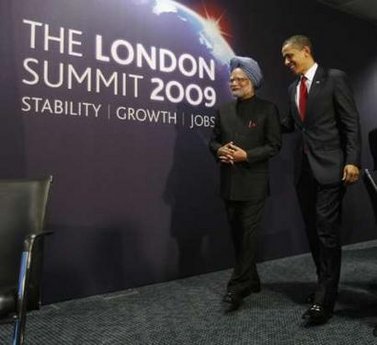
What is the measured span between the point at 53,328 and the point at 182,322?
0.71m

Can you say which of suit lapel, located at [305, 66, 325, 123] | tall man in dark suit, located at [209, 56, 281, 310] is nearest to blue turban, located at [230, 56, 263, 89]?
tall man in dark suit, located at [209, 56, 281, 310]

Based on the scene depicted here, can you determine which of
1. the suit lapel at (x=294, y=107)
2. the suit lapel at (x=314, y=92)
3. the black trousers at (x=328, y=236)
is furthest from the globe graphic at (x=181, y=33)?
the black trousers at (x=328, y=236)

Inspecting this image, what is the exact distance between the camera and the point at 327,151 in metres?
2.38

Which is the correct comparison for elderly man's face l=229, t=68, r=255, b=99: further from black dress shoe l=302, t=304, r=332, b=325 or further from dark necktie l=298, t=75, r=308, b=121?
black dress shoe l=302, t=304, r=332, b=325

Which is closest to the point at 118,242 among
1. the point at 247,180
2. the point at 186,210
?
the point at 186,210

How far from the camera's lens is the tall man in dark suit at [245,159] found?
8.60ft

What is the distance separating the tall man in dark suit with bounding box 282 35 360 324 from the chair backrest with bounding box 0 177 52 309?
4.73 feet

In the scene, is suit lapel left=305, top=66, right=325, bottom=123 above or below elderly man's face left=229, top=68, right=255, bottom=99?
below

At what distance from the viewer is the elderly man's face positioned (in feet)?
8.66

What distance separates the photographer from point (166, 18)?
10.7 feet

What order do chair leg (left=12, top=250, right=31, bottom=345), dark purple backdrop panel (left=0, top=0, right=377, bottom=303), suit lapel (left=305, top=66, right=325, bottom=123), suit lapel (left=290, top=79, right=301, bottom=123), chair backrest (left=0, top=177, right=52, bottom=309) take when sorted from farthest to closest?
dark purple backdrop panel (left=0, top=0, right=377, bottom=303) → suit lapel (left=290, top=79, right=301, bottom=123) → suit lapel (left=305, top=66, right=325, bottom=123) → chair backrest (left=0, top=177, right=52, bottom=309) → chair leg (left=12, top=250, right=31, bottom=345)

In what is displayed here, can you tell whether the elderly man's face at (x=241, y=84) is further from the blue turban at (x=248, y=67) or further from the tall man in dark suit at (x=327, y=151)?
the tall man in dark suit at (x=327, y=151)

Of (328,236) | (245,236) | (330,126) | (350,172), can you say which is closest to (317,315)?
(328,236)

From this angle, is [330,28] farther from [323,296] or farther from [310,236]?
[323,296]
